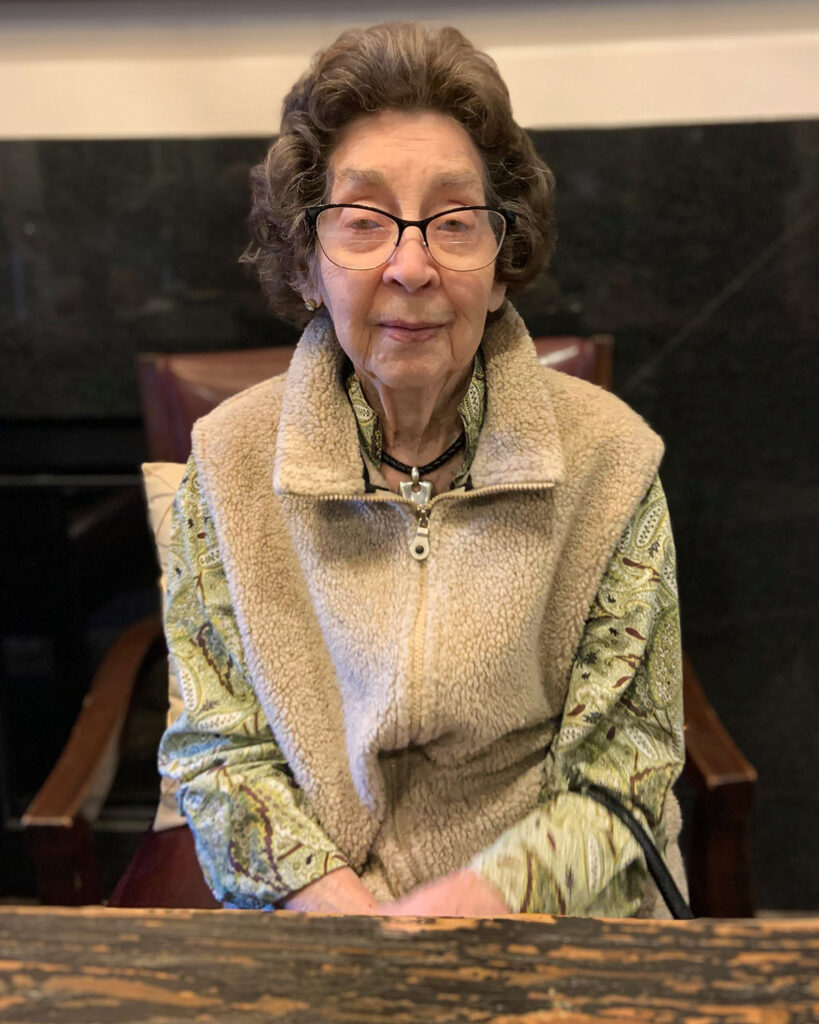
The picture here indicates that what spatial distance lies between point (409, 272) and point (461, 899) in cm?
65

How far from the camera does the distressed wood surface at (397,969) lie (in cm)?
53

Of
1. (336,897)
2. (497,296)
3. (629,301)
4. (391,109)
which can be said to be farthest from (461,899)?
(629,301)

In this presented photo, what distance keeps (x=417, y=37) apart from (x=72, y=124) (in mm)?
810

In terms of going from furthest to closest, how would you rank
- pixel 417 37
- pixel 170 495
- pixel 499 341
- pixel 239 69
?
pixel 239 69 → pixel 170 495 → pixel 499 341 → pixel 417 37

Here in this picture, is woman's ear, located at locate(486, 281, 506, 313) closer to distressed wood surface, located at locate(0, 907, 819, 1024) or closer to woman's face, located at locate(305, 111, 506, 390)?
woman's face, located at locate(305, 111, 506, 390)

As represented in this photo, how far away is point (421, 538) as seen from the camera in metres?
0.95

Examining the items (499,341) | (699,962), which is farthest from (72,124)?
(699,962)

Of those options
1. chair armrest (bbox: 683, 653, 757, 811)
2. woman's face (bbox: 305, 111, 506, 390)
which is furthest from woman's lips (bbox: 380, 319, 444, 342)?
chair armrest (bbox: 683, 653, 757, 811)

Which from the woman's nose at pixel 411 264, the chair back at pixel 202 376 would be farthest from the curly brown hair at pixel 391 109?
the chair back at pixel 202 376

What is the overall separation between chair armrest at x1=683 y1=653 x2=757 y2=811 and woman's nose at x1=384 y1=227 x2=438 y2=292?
778 mm

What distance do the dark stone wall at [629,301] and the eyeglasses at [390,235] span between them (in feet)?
1.89

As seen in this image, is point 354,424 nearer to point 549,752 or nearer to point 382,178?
point 382,178

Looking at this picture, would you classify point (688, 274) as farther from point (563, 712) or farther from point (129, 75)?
point (129, 75)

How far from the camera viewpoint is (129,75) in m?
1.40
